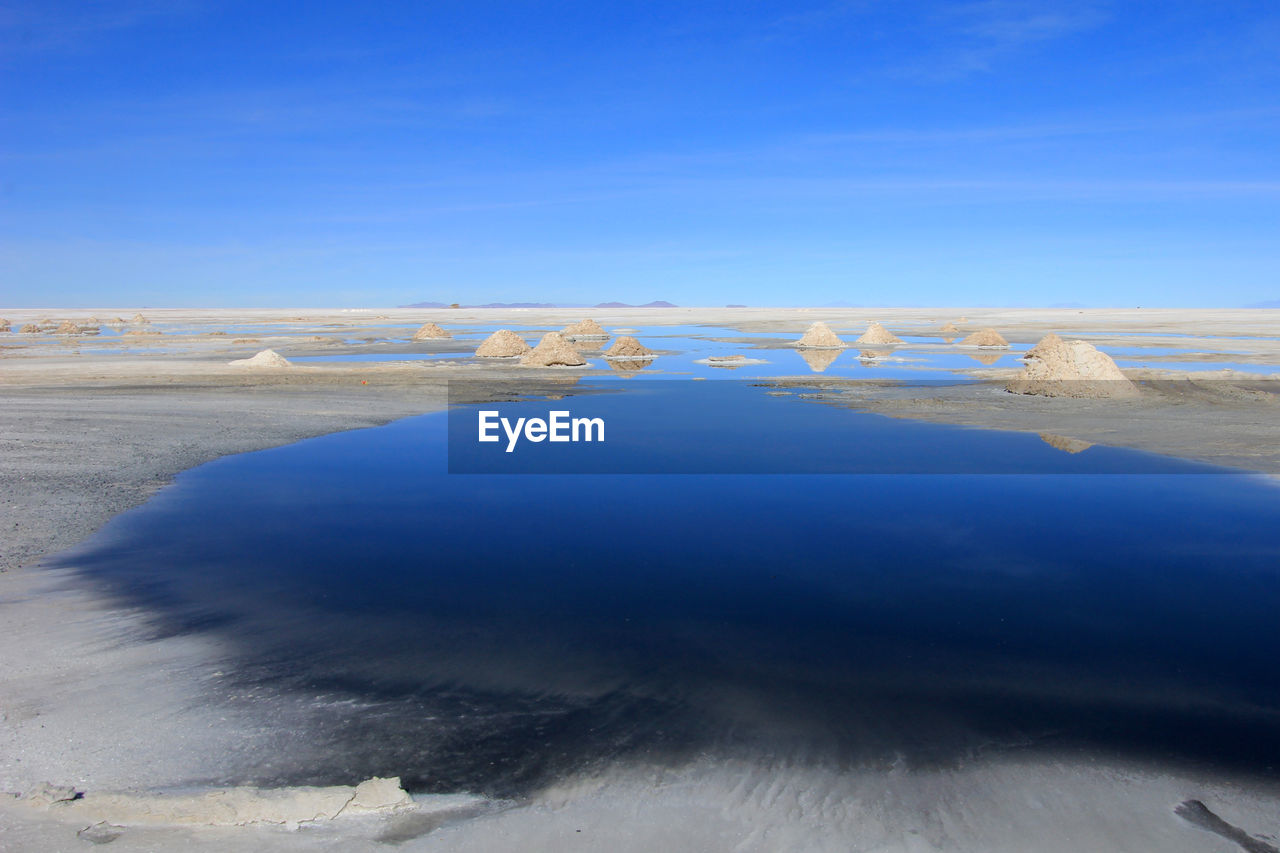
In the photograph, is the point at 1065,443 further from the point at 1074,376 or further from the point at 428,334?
the point at 428,334

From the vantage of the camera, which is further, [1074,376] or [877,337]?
[877,337]

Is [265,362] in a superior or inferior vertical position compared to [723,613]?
superior

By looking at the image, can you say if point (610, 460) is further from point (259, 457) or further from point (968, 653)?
point (968, 653)

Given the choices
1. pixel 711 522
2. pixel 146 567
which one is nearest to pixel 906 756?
pixel 711 522

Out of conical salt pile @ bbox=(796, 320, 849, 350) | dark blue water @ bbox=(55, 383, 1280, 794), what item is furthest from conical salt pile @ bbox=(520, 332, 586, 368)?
dark blue water @ bbox=(55, 383, 1280, 794)

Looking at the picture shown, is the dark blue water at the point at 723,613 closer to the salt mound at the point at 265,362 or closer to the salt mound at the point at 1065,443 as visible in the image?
the salt mound at the point at 1065,443

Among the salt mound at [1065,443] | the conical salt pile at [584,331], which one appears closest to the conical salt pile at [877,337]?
the conical salt pile at [584,331]

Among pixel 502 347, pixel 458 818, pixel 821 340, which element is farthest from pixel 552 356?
pixel 458 818
